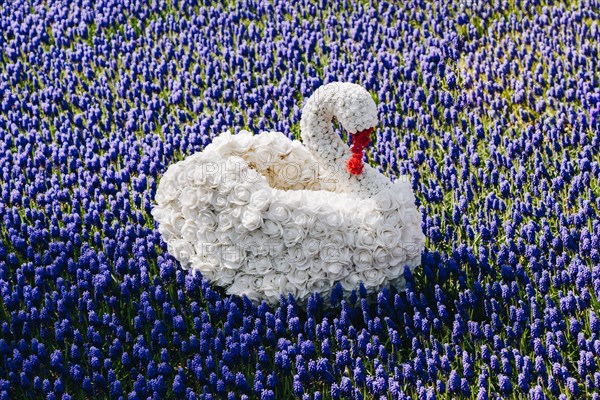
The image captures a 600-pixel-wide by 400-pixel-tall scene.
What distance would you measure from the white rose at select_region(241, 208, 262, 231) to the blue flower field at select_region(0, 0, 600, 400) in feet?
1.93

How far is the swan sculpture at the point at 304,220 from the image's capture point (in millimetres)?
7137

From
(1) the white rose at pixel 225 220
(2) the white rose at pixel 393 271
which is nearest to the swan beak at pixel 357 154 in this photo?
(2) the white rose at pixel 393 271

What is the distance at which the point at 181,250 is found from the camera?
→ 7.56m

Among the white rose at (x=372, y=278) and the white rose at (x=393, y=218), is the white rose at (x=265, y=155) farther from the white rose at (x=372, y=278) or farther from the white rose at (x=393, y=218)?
the white rose at (x=372, y=278)

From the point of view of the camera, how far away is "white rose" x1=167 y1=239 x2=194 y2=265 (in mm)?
7523

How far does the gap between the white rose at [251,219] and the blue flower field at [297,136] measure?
1.93ft

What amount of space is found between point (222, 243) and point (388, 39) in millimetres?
4897

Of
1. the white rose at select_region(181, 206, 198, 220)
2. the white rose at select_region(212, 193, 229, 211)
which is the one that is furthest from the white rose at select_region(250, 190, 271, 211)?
the white rose at select_region(181, 206, 198, 220)

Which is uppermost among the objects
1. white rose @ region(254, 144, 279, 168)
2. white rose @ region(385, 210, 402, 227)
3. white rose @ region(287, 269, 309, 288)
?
white rose @ region(254, 144, 279, 168)

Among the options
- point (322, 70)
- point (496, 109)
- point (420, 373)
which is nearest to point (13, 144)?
point (322, 70)

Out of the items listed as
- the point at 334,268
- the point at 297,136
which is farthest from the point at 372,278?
the point at 297,136

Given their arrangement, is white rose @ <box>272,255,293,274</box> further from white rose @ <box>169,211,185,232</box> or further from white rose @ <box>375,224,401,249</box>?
white rose @ <box>169,211,185,232</box>

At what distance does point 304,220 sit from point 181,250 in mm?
1045

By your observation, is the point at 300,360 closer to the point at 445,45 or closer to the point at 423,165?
the point at 423,165
